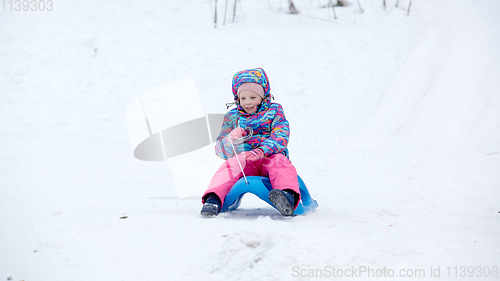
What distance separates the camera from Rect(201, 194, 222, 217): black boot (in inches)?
92.2

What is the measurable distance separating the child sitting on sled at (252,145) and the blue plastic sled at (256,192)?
0.05 m

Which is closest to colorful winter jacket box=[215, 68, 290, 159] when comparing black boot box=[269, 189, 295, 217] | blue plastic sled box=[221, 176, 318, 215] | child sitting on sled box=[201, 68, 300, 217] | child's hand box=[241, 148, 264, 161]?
child sitting on sled box=[201, 68, 300, 217]

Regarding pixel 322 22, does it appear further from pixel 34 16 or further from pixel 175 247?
pixel 175 247

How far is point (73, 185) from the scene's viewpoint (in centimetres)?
351

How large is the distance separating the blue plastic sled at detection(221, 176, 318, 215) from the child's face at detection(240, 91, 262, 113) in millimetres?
519

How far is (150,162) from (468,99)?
4.23 m

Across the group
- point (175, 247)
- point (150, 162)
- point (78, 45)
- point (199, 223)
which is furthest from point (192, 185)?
point (78, 45)

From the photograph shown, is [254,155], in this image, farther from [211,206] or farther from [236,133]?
[211,206]

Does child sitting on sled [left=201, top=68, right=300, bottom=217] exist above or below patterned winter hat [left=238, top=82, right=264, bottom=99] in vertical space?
below

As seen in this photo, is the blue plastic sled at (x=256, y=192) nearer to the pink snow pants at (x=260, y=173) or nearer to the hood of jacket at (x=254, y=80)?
the pink snow pants at (x=260, y=173)

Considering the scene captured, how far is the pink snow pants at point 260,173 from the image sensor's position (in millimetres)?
2404

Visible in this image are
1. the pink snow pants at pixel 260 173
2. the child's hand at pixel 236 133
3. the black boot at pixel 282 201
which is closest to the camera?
the black boot at pixel 282 201

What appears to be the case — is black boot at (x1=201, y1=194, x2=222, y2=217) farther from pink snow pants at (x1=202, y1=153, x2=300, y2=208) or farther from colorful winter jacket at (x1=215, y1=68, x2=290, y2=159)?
colorful winter jacket at (x1=215, y1=68, x2=290, y2=159)

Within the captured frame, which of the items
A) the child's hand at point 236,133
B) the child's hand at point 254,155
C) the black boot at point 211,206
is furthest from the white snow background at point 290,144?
the child's hand at point 236,133
